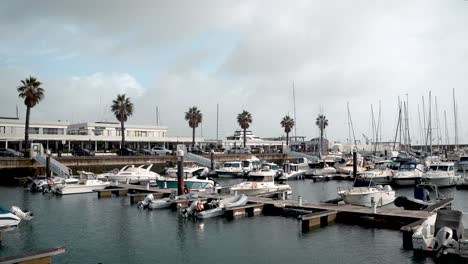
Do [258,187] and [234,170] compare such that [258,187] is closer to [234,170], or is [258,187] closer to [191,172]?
[191,172]

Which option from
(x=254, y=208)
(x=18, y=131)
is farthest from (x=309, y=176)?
(x=18, y=131)

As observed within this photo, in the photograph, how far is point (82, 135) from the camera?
87.9 meters

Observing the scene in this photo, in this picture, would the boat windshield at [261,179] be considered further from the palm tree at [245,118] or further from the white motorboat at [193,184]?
the palm tree at [245,118]

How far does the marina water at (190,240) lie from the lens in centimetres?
2131

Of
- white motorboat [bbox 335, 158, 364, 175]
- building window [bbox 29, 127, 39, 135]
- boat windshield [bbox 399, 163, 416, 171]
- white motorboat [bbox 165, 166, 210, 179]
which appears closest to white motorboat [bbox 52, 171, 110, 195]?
white motorboat [bbox 165, 166, 210, 179]

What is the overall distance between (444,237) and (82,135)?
79.5 metres

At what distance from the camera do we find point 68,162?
6400cm

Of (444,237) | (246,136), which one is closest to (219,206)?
(444,237)

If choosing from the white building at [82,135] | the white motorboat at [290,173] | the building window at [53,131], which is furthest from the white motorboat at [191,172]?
the building window at [53,131]

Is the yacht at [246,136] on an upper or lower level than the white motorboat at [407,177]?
upper

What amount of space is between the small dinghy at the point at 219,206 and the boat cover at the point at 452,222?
14892 mm

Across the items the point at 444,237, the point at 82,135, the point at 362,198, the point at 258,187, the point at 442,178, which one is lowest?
the point at 444,237

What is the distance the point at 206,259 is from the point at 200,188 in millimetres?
23147

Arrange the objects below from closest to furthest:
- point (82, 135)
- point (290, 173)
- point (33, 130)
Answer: point (290, 173) → point (33, 130) → point (82, 135)
